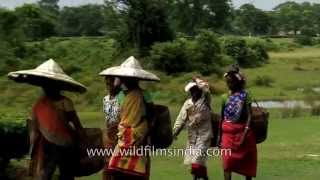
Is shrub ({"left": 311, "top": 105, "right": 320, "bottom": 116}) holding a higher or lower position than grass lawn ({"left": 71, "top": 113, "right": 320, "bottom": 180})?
lower

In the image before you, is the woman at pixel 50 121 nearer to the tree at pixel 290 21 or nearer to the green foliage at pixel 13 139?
the green foliage at pixel 13 139

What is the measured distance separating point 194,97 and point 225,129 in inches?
39.3

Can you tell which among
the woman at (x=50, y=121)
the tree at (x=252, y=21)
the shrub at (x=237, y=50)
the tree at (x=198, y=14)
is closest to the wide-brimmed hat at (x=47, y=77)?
the woman at (x=50, y=121)

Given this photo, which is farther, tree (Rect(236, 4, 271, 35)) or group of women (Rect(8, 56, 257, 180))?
tree (Rect(236, 4, 271, 35))

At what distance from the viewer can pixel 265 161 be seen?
13289 millimetres

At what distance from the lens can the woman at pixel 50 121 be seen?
6922 millimetres

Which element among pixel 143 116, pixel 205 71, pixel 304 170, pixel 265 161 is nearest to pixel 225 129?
pixel 143 116

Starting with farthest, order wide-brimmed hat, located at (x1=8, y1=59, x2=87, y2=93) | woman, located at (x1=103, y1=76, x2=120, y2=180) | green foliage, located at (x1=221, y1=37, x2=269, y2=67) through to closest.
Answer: green foliage, located at (x1=221, y1=37, x2=269, y2=67) → woman, located at (x1=103, y1=76, x2=120, y2=180) → wide-brimmed hat, located at (x1=8, y1=59, x2=87, y2=93)

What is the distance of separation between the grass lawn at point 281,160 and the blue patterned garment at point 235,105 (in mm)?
2675

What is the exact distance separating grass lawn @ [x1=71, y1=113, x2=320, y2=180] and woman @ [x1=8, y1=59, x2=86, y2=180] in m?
4.55

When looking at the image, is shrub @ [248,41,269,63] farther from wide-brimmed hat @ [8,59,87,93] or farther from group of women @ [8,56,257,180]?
wide-brimmed hat @ [8,59,87,93]

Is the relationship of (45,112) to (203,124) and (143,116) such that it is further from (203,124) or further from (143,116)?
(203,124)

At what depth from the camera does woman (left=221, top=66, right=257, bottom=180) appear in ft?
28.4

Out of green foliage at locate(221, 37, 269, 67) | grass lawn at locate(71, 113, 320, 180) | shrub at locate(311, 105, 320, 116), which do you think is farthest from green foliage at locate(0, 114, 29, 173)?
green foliage at locate(221, 37, 269, 67)
